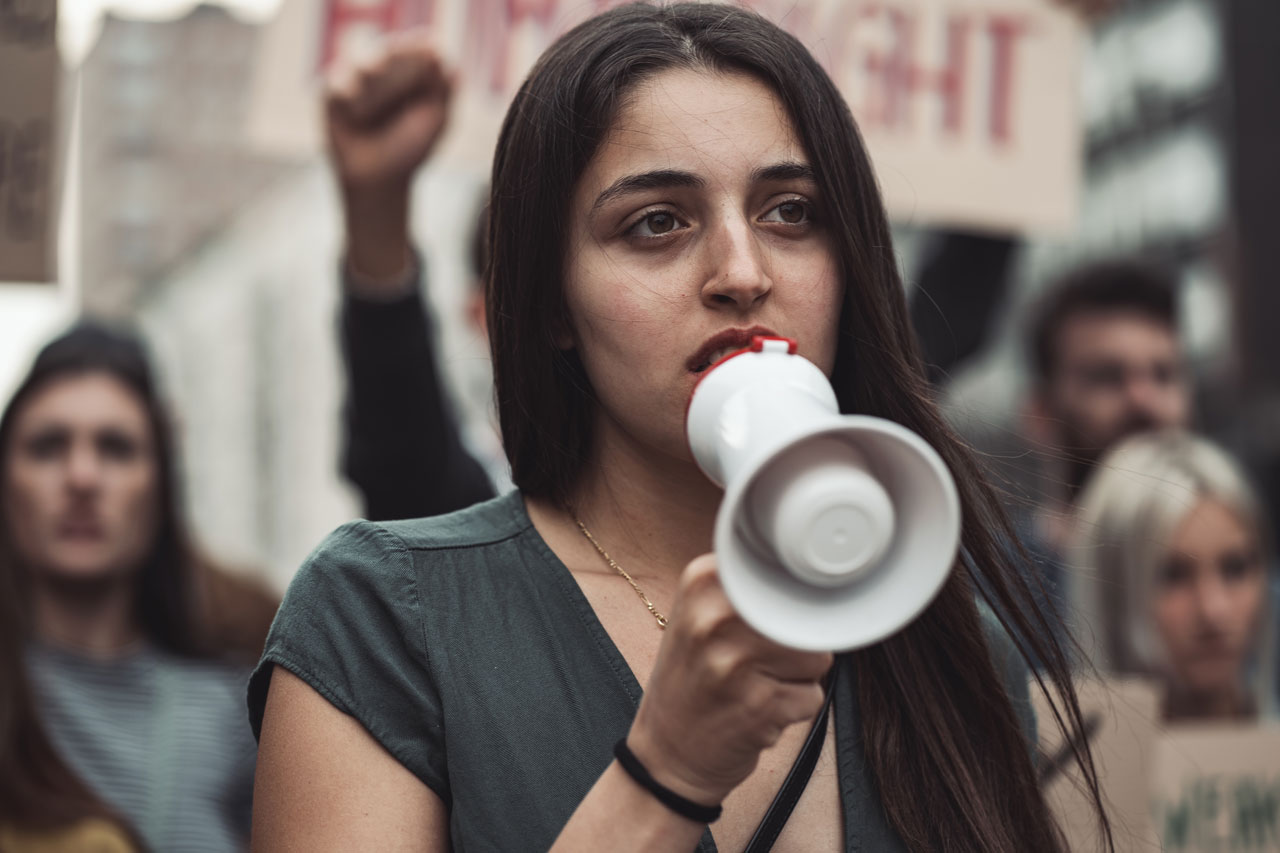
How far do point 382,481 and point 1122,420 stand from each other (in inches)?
84.6

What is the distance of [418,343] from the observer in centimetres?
288

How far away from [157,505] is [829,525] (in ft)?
8.84

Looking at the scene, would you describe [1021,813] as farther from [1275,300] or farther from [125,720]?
[1275,300]

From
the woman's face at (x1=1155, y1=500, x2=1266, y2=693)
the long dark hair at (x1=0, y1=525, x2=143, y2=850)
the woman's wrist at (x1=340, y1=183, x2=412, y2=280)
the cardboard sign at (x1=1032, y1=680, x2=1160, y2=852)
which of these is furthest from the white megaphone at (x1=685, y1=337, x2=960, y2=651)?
the woman's face at (x1=1155, y1=500, x2=1266, y2=693)

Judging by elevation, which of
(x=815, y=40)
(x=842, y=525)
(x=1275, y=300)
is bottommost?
(x=1275, y=300)

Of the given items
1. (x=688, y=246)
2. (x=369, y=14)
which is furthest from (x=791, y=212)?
(x=369, y=14)

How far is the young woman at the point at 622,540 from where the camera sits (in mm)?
1664

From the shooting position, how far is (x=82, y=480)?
11.1 ft

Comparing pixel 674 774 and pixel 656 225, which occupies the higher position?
pixel 656 225

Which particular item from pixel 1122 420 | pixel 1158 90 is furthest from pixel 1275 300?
pixel 1122 420

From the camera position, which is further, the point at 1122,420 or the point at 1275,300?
the point at 1275,300

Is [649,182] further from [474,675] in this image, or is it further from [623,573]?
Result: [474,675]

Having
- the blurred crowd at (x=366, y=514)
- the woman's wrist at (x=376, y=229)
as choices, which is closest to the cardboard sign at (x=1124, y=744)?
the blurred crowd at (x=366, y=514)

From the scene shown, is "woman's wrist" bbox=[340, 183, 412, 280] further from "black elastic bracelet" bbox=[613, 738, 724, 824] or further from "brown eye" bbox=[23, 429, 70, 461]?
"black elastic bracelet" bbox=[613, 738, 724, 824]
